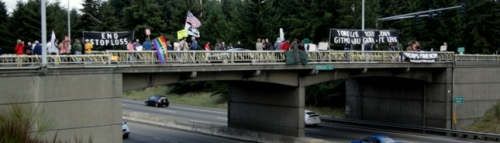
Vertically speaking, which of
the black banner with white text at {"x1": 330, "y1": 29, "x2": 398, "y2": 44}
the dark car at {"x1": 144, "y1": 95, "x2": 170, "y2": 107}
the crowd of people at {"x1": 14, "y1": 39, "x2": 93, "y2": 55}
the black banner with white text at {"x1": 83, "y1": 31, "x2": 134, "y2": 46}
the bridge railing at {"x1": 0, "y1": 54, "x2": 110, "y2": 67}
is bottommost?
the dark car at {"x1": 144, "y1": 95, "x2": 170, "y2": 107}

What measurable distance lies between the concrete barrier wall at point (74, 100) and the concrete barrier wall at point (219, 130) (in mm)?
11854

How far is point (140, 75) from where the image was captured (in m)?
27.0

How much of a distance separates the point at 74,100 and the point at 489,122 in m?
29.7

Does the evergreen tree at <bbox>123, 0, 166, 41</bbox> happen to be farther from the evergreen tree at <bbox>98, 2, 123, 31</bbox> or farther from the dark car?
the dark car

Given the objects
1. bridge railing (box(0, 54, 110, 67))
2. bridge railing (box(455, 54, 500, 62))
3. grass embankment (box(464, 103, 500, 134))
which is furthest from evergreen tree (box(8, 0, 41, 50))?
grass embankment (box(464, 103, 500, 134))

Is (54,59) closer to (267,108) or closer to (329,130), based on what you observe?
(267,108)

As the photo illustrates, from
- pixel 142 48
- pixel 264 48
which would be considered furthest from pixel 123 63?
pixel 264 48

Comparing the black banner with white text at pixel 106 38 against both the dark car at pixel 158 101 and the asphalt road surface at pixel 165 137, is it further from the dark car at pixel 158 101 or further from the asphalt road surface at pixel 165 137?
the dark car at pixel 158 101

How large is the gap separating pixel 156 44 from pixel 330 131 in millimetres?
19093

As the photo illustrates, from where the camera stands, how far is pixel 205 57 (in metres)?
29.2

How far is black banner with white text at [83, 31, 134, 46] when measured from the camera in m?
26.9

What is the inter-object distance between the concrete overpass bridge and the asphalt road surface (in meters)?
2.14

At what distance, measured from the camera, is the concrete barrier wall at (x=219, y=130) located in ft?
112

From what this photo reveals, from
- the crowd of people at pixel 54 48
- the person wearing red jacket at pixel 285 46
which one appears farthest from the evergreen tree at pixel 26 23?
the crowd of people at pixel 54 48
